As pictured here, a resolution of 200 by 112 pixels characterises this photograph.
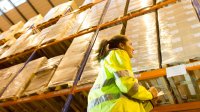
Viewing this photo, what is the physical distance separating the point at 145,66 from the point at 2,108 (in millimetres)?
3265

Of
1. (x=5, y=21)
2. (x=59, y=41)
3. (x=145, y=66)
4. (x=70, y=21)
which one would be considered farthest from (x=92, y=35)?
(x=5, y=21)

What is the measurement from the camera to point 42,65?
5.25 metres

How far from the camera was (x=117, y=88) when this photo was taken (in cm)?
253

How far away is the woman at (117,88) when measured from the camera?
243 cm

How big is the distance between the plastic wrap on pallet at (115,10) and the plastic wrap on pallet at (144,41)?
2.09 ft

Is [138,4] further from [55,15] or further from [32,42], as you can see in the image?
[55,15]

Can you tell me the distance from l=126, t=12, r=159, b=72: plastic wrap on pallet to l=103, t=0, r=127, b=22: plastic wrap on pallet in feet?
2.09

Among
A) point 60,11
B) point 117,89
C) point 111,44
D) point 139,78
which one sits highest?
point 111,44

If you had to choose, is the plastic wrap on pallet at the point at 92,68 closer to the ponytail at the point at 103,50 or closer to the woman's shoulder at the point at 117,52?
the ponytail at the point at 103,50

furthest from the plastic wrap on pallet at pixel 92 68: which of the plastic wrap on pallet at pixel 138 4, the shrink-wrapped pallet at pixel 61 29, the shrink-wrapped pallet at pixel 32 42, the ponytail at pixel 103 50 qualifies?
the shrink-wrapped pallet at pixel 32 42

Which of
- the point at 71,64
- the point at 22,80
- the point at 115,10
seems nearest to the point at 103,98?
the point at 71,64

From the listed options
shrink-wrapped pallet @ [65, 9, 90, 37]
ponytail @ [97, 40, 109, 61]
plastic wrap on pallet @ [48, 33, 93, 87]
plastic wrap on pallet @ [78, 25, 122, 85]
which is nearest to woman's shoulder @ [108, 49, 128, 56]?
ponytail @ [97, 40, 109, 61]

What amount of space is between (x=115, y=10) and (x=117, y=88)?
10.5 ft

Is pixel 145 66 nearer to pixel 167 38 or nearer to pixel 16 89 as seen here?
pixel 167 38
